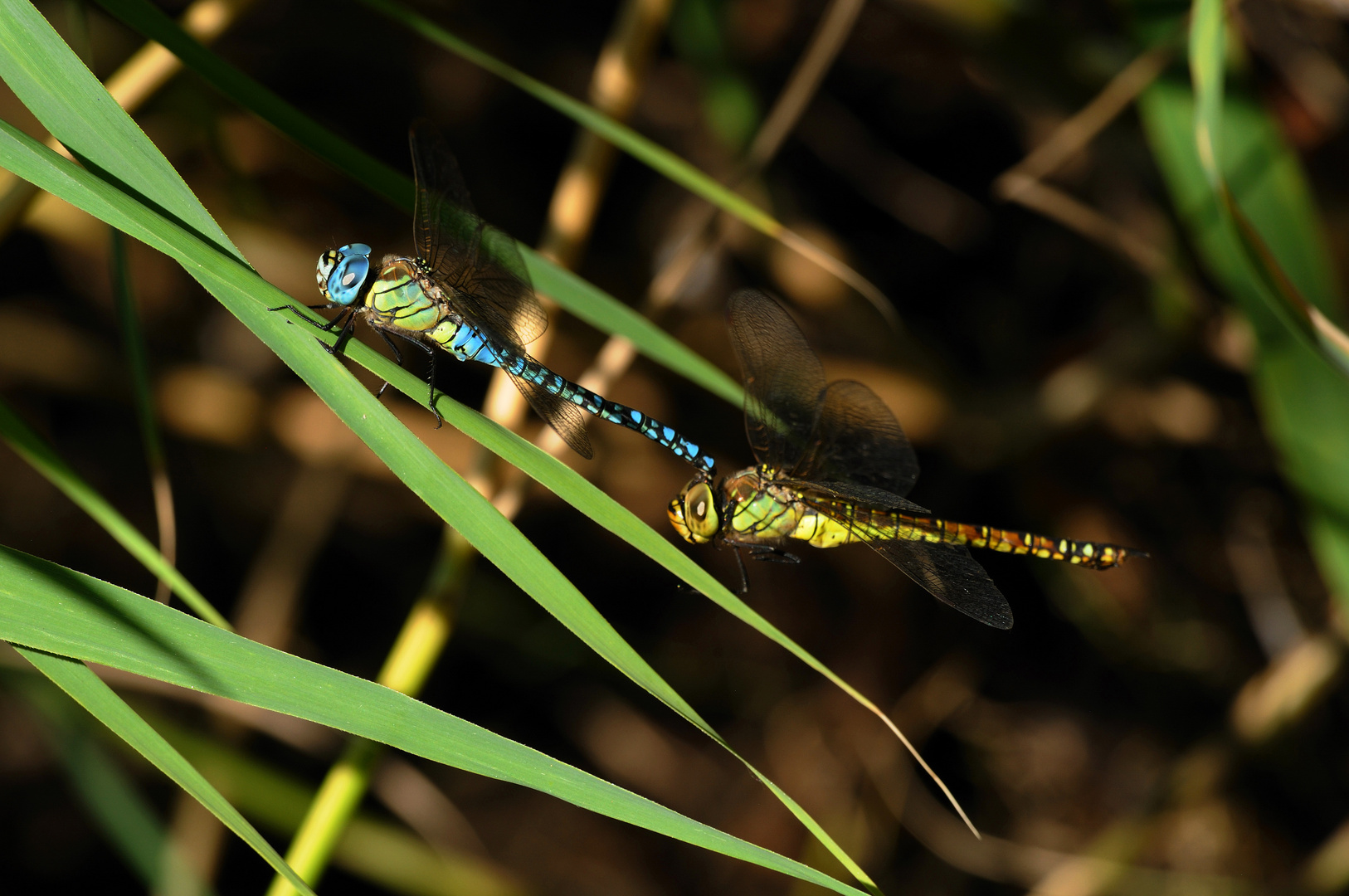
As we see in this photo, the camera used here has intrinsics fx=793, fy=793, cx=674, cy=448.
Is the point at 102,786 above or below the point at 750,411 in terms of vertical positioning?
below

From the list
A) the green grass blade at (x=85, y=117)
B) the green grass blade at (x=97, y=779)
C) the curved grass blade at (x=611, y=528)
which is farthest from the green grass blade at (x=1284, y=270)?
the green grass blade at (x=97, y=779)

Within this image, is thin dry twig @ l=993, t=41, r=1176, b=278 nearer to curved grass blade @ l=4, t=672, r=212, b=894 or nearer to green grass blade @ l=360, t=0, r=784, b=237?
green grass blade @ l=360, t=0, r=784, b=237

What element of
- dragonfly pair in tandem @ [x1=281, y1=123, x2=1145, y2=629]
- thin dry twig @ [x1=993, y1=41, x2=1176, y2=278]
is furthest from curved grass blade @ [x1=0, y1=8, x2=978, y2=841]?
thin dry twig @ [x1=993, y1=41, x2=1176, y2=278]

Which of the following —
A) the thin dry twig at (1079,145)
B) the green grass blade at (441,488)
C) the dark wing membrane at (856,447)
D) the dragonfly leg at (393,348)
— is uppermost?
the thin dry twig at (1079,145)

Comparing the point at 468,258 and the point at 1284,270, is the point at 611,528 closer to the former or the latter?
the point at 468,258

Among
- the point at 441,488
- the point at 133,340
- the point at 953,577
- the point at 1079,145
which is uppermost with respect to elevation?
the point at 1079,145

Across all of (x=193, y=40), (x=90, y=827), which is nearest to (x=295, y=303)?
(x=193, y=40)

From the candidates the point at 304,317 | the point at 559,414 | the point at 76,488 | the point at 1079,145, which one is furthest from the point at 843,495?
the point at 76,488

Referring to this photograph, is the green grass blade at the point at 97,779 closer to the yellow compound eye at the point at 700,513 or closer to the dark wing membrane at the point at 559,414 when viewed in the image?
the dark wing membrane at the point at 559,414
